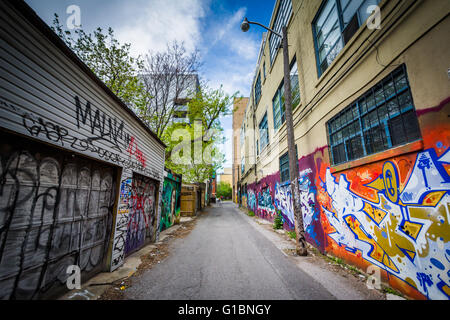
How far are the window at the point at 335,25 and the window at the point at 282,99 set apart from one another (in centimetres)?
178

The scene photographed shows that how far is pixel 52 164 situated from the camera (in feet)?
9.25

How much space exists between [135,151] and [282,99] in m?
8.12

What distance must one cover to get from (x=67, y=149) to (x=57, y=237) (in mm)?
1562

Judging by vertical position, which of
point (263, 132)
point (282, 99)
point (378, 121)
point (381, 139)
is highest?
point (282, 99)

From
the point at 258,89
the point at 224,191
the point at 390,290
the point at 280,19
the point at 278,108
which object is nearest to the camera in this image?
the point at 390,290

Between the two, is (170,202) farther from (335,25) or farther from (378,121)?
(335,25)

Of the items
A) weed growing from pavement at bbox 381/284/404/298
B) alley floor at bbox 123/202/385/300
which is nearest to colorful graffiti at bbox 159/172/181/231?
alley floor at bbox 123/202/385/300

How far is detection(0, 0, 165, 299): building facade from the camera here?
2.20 m

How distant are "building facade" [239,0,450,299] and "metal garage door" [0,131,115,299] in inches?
239

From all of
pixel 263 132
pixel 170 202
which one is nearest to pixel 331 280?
pixel 170 202

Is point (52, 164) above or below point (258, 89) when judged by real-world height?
below

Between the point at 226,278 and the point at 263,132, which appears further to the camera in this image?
the point at 263,132

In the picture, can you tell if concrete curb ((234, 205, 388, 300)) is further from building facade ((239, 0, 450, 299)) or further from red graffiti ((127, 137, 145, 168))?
red graffiti ((127, 137, 145, 168))
